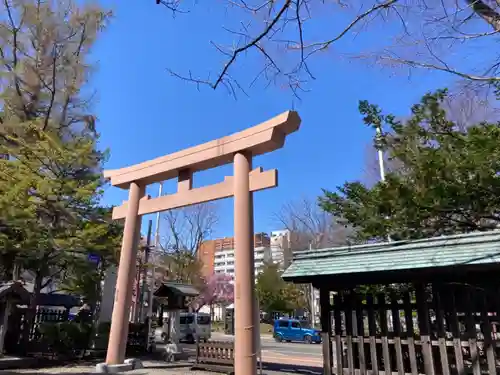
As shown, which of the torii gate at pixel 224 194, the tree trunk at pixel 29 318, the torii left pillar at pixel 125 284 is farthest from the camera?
the tree trunk at pixel 29 318

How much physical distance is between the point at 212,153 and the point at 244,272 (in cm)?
289

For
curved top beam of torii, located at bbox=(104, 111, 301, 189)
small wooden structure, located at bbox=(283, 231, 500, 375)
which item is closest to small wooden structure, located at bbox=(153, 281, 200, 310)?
curved top beam of torii, located at bbox=(104, 111, 301, 189)

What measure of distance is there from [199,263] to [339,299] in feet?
98.4

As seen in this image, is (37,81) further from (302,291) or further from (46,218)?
(302,291)

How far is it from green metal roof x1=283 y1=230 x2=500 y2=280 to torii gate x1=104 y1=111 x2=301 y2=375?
1.60 m

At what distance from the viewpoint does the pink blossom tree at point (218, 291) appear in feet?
148

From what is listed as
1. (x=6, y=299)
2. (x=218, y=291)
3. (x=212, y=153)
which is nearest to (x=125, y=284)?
(x=212, y=153)

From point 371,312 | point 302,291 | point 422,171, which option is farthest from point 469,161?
point 302,291

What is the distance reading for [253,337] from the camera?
6.72 metres

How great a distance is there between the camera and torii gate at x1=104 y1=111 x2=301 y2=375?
6.87 m

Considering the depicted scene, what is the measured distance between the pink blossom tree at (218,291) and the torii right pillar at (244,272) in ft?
127

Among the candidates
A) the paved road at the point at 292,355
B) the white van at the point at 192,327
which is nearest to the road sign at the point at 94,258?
the paved road at the point at 292,355

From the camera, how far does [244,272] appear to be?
7035mm

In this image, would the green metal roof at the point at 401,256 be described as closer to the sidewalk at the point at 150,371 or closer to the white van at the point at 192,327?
the sidewalk at the point at 150,371
